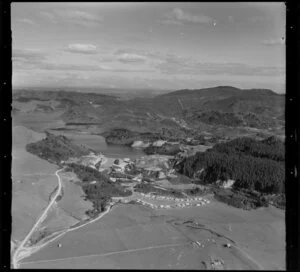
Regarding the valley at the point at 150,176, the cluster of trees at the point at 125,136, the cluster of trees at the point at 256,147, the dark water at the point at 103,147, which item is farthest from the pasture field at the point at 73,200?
the cluster of trees at the point at 256,147

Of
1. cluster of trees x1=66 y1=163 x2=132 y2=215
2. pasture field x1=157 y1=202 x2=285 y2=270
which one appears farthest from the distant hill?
pasture field x1=157 y1=202 x2=285 y2=270

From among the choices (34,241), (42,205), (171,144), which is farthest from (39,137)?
(171,144)

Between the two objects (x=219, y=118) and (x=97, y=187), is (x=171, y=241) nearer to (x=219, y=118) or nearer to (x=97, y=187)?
(x=97, y=187)

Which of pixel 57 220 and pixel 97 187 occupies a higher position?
pixel 97 187

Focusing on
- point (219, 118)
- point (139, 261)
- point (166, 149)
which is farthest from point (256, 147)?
point (139, 261)

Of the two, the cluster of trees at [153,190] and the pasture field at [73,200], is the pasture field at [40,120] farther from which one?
the cluster of trees at [153,190]
